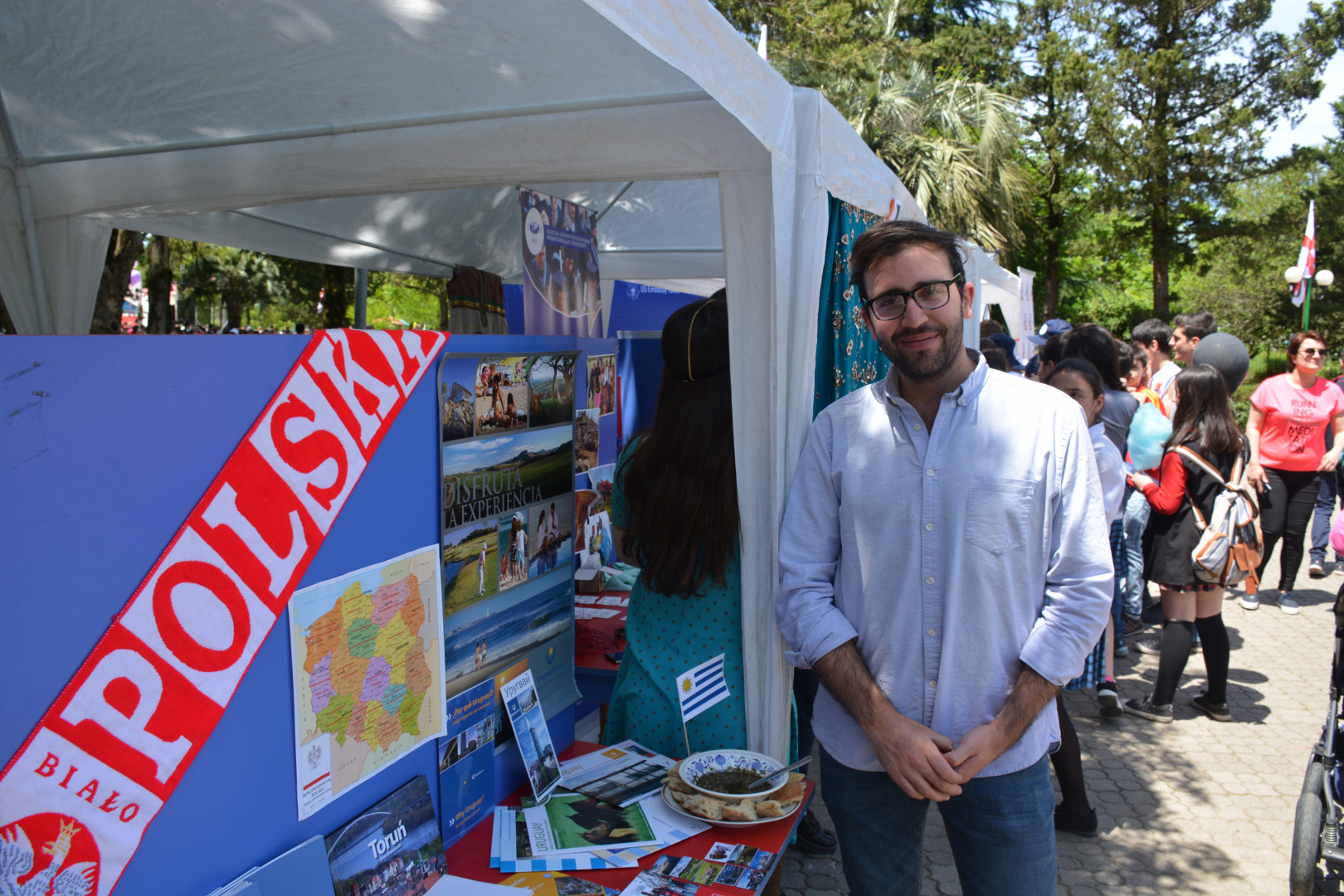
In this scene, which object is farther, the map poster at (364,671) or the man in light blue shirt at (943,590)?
the man in light blue shirt at (943,590)

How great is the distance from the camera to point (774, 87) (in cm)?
213

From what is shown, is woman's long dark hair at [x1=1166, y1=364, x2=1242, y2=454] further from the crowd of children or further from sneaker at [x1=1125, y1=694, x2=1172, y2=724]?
sneaker at [x1=1125, y1=694, x2=1172, y2=724]

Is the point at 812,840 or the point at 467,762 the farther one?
the point at 812,840

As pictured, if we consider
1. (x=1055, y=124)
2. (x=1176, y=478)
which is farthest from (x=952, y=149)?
(x=1176, y=478)

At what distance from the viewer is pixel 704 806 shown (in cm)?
186

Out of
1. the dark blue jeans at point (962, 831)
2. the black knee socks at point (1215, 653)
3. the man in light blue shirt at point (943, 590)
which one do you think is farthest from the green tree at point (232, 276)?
the dark blue jeans at point (962, 831)

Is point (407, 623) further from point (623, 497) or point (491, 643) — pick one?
point (623, 497)

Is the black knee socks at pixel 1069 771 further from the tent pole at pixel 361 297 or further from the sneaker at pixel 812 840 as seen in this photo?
the tent pole at pixel 361 297

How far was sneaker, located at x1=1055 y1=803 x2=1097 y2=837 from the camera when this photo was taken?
3.35m

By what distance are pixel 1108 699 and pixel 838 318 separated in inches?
115

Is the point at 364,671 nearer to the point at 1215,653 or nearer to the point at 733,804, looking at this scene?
the point at 733,804

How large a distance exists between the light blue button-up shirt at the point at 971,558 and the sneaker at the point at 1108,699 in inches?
122

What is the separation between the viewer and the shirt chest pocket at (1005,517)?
161 cm

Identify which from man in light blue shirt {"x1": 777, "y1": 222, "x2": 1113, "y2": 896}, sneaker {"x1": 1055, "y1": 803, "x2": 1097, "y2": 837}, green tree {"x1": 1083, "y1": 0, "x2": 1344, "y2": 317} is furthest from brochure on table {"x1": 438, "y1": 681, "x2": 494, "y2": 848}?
green tree {"x1": 1083, "y1": 0, "x2": 1344, "y2": 317}
